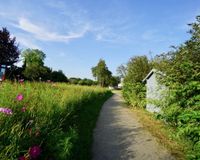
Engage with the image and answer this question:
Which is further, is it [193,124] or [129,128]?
[129,128]

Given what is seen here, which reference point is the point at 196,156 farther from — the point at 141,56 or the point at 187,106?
the point at 141,56

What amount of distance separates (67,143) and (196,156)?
2.91 meters

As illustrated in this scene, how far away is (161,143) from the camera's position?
9.44 m

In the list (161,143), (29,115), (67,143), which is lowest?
(161,143)

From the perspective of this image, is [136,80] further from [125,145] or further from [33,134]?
[33,134]

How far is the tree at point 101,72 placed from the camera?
85.8 m

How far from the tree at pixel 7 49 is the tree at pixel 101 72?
51413mm

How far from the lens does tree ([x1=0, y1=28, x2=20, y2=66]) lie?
33156mm

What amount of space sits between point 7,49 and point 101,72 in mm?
53140

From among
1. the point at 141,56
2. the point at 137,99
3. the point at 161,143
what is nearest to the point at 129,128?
the point at 161,143

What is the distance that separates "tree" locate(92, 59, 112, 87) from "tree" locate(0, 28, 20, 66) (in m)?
51.4

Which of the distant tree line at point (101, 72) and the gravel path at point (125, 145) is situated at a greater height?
the distant tree line at point (101, 72)

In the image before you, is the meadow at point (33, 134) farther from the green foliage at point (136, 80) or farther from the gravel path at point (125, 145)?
the green foliage at point (136, 80)

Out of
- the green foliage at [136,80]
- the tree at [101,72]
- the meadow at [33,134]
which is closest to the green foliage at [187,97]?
the meadow at [33,134]
